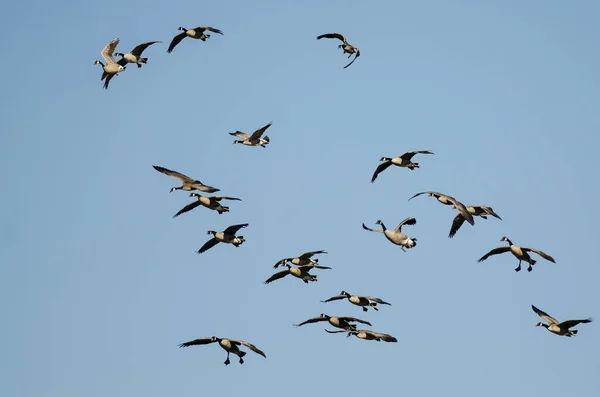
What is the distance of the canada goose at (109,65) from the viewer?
43188mm

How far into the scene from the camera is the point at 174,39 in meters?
44.5

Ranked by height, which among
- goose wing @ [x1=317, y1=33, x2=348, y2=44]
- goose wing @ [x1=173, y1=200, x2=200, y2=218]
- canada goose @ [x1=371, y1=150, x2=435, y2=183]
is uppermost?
goose wing @ [x1=317, y1=33, x2=348, y2=44]

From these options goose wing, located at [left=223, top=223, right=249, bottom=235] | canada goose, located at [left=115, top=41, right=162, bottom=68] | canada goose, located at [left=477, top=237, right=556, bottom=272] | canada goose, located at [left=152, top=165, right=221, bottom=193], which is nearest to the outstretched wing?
canada goose, located at [left=152, top=165, right=221, bottom=193]

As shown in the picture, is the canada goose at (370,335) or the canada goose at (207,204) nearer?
the canada goose at (370,335)

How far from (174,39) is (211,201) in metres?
8.45

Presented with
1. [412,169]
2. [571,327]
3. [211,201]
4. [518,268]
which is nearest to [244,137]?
[211,201]

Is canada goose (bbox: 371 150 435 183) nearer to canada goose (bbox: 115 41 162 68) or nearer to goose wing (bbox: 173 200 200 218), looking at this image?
goose wing (bbox: 173 200 200 218)

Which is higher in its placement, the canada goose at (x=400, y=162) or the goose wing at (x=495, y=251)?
the canada goose at (x=400, y=162)

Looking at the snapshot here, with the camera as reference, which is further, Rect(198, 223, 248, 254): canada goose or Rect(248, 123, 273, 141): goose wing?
Rect(248, 123, 273, 141): goose wing

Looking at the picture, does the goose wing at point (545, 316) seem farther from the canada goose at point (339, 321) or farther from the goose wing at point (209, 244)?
the goose wing at point (209, 244)

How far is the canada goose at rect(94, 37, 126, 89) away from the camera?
142 ft

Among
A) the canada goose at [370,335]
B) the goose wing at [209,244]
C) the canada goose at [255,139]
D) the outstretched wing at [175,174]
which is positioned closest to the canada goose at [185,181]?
the outstretched wing at [175,174]

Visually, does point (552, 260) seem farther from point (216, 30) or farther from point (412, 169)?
point (216, 30)

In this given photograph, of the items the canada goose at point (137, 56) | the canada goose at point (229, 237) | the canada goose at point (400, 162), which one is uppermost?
the canada goose at point (137, 56)
